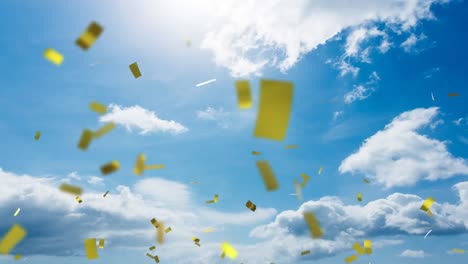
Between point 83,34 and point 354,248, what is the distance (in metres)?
8.18

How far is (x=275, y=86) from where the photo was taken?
14.6 feet

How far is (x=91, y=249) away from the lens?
769 cm

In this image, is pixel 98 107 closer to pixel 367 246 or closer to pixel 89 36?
pixel 89 36

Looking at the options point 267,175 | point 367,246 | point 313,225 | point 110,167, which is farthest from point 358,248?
point 110,167

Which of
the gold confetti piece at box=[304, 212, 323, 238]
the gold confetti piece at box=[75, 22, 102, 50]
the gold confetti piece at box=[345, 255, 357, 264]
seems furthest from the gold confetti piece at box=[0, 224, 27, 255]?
the gold confetti piece at box=[345, 255, 357, 264]

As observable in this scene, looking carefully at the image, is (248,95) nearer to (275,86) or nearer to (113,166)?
(275,86)

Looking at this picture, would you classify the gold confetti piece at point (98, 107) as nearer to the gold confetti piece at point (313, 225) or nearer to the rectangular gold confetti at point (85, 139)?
the rectangular gold confetti at point (85, 139)

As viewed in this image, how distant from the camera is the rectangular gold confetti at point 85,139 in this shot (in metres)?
5.66

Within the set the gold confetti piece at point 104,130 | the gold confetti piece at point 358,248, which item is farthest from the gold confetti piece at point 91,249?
the gold confetti piece at point 358,248

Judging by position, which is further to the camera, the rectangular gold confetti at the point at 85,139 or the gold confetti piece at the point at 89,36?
the gold confetti piece at the point at 89,36

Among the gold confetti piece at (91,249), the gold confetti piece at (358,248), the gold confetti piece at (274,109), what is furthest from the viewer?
the gold confetti piece at (358,248)

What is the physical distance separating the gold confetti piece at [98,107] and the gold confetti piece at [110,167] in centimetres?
106

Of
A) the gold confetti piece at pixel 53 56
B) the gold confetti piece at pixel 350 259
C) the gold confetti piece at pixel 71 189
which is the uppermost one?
the gold confetti piece at pixel 53 56

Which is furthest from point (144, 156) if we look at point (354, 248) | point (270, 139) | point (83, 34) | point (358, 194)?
point (358, 194)
